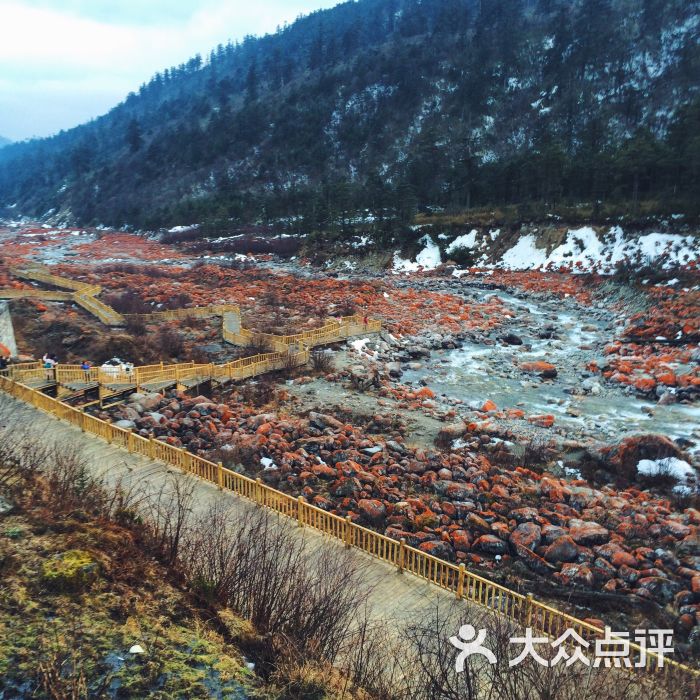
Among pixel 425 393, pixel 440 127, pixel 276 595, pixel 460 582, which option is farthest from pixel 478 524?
pixel 440 127

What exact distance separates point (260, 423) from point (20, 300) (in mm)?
23242

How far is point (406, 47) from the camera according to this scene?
352ft

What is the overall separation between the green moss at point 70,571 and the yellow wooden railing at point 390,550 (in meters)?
3.90

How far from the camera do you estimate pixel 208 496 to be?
10609 millimetres

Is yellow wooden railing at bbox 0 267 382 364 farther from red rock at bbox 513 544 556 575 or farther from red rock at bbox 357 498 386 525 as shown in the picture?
red rock at bbox 513 544 556 575

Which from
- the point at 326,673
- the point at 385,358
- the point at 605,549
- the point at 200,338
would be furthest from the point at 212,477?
the point at 200,338

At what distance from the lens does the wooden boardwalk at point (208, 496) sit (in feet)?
25.3

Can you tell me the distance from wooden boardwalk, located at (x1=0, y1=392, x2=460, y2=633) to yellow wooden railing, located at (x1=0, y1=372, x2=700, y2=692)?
151 mm

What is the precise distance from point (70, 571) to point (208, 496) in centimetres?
440

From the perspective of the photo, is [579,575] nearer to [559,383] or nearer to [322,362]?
[559,383]

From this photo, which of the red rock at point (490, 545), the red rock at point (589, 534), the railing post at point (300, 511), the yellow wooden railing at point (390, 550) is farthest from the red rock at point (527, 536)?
the railing post at point (300, 511)

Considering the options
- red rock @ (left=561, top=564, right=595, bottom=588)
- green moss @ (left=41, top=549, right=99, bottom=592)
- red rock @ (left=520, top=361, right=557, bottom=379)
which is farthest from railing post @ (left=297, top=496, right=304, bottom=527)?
red rock @ (left=520, top=361, right=557, bottom=379)
